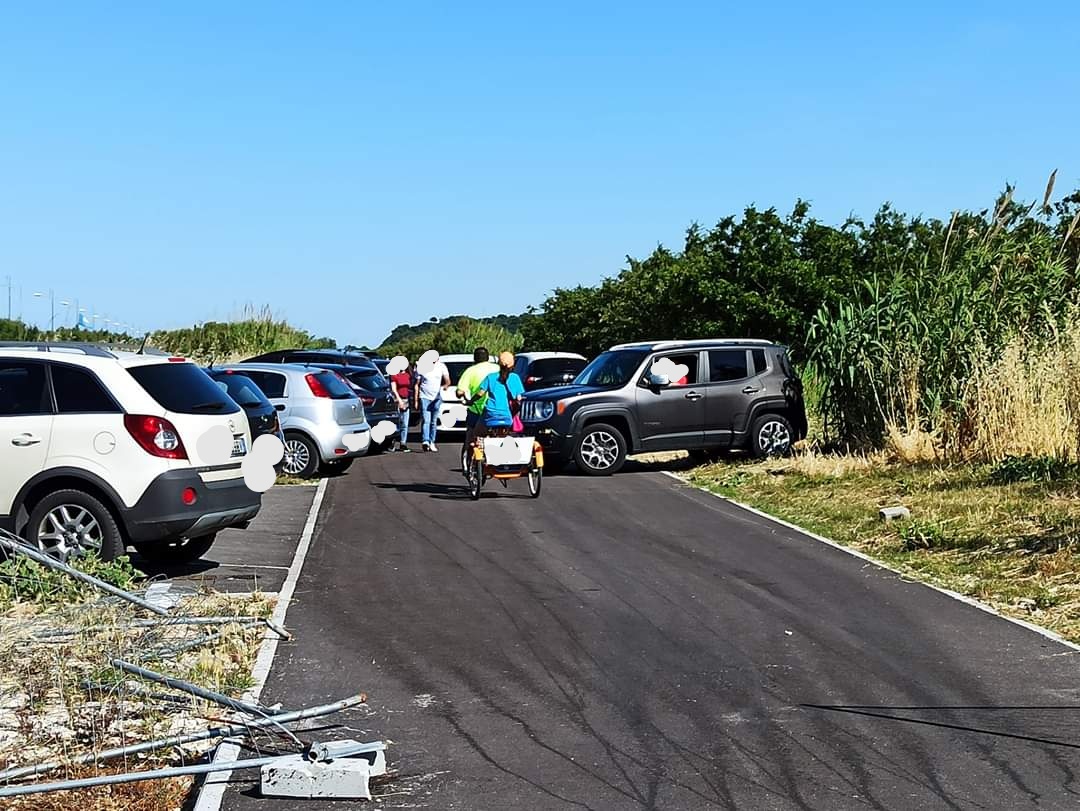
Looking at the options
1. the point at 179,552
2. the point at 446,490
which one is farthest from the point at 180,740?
the point at 446,490

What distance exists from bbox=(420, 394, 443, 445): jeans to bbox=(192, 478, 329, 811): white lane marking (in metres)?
10.8

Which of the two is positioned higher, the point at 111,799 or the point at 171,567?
the point at 171,567

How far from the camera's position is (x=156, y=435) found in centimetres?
1120

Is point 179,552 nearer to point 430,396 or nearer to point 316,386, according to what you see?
point 316,386

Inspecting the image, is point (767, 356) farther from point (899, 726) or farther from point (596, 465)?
point (899, 726)

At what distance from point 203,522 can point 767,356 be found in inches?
521

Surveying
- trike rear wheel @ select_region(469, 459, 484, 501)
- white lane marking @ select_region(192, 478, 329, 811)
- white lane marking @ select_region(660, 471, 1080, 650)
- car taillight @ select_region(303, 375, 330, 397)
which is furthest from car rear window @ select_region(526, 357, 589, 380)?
white lane marking @ select_region(192, 478, 329, 811)

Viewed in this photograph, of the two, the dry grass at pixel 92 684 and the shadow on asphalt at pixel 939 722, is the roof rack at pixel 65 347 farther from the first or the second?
the shadow on asphalt at pixel 939 722

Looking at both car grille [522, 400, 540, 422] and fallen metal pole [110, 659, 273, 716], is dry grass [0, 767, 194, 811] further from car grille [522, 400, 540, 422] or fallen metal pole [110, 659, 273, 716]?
car grille [522, 400, 540, 422]

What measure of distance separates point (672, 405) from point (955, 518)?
7.99 metres

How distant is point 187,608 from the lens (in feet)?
31.4

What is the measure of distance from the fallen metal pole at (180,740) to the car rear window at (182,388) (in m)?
4.65

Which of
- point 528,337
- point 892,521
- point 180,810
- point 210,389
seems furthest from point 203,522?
point 528,337

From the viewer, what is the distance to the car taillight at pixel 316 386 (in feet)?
70.6
